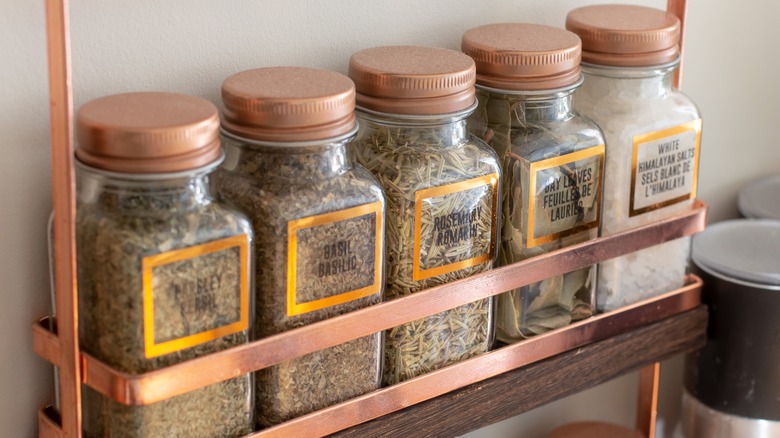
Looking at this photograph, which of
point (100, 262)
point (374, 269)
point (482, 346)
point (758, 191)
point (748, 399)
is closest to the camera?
point (100, 262)

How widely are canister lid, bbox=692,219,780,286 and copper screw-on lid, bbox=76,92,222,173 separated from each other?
629mm

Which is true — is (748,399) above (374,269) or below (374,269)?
below

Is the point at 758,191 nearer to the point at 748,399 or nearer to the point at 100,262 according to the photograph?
the point at 748,399

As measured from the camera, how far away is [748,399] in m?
1.13

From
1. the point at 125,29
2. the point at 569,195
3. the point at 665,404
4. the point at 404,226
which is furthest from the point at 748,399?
the point at 125,29

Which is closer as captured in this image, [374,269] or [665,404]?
[374,269]

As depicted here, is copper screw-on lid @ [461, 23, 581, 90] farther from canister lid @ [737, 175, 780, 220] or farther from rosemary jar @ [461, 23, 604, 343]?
canister lid @ [737, 175, 780, 220]

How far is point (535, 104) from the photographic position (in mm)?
882

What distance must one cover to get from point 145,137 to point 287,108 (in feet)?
0.36

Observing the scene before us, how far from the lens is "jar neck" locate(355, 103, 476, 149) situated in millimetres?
805

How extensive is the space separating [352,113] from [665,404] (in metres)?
0.77

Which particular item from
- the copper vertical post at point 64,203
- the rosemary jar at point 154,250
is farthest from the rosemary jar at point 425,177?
the copper vertical post at point 64,203

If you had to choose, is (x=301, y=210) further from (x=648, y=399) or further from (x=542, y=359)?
(x=648, y=399)

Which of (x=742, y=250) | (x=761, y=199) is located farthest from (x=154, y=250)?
(x=761, y=199)
